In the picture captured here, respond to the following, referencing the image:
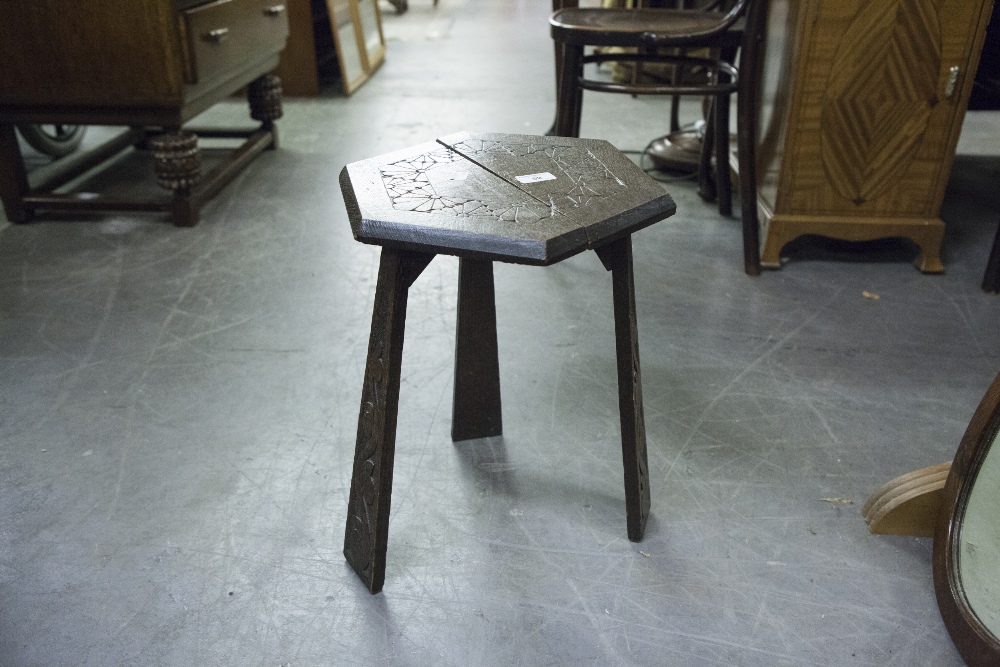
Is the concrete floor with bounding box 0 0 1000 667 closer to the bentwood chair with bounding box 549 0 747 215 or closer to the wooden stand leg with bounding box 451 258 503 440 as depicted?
the wooden stand leg with bounding box 451 258 503 440

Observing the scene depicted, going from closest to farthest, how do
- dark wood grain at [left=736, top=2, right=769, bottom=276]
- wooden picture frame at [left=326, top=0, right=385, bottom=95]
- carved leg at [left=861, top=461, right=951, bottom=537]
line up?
carved leg at [left=861, top=461, right=951, bottom=537] < dark wood grain at [left=736, top=2, right=769, bottom=276] < wooden picture frame at [left=326, top=0, right=385, bottom=95]

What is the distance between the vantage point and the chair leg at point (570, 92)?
2299 mm

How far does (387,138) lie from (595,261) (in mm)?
1434

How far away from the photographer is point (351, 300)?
217 centimetres

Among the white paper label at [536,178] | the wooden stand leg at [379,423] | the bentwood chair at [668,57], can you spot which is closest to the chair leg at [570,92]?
the bentwood chair at [668,57]

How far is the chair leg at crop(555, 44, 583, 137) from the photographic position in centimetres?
230

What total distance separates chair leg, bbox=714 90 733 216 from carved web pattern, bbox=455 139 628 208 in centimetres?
129

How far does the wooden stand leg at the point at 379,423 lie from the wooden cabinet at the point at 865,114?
1.47m

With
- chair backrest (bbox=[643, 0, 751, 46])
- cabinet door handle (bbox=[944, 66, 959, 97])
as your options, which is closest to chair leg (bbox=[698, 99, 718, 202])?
chair backrest (bbox=[643, 0, 751, 46])

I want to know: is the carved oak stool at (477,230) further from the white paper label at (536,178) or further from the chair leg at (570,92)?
the chair leg at (570,92)

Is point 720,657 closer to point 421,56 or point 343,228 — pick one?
point 343,228

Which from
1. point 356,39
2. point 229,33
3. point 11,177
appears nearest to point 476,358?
point 229,33

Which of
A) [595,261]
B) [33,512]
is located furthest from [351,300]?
[33,512]

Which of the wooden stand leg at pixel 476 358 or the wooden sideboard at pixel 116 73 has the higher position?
the wooden sideboard at pixel 116 73
